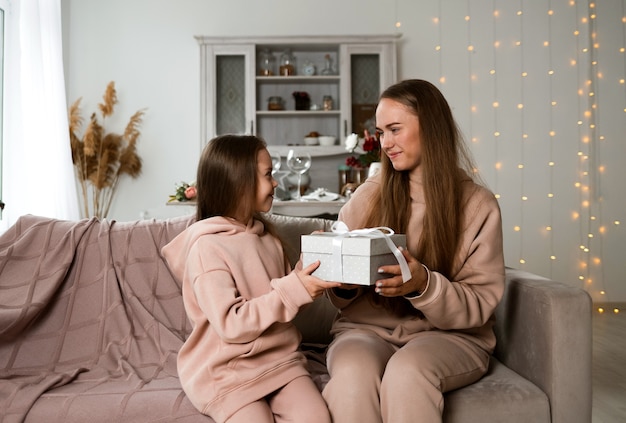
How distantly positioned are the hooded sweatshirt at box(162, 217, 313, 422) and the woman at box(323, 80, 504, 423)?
0.16 meters

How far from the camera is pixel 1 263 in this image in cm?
185

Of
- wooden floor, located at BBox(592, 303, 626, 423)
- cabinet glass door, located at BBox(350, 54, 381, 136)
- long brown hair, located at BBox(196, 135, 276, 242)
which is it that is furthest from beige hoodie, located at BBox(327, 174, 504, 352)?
cabinet glass door, located at BBox(350, 54, 381, 136)

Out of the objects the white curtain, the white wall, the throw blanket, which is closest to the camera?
the throw blanket

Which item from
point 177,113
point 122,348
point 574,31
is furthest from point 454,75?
point 122,348

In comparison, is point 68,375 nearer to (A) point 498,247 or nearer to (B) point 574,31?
(A) point 498,247

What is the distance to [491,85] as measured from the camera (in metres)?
4.96

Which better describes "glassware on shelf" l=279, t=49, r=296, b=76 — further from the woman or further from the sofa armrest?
the sofa armrest

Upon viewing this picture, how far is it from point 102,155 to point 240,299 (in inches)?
146

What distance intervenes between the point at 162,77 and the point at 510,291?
3.87 metres

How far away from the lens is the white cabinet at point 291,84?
15.0 ft

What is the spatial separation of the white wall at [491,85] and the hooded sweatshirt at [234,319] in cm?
350

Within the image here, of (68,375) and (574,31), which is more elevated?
(574,31)

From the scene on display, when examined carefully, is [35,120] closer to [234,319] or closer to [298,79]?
[298,79]

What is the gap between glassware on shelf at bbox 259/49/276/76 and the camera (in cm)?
468
